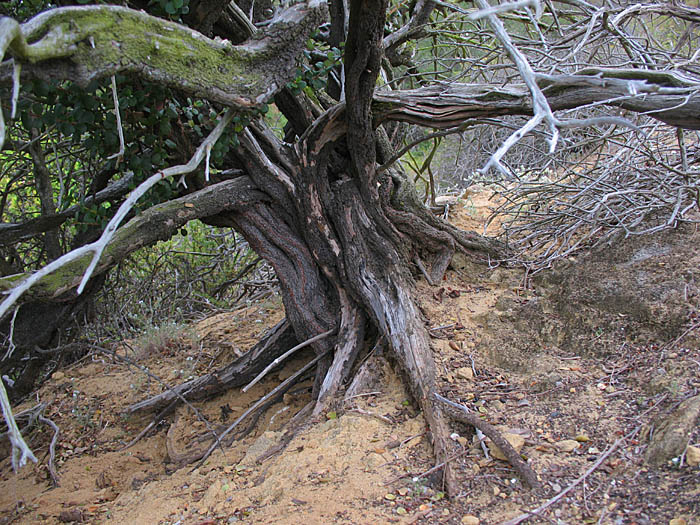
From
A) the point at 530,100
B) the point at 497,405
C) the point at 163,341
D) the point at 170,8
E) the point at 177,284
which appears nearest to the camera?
the point at 170,8

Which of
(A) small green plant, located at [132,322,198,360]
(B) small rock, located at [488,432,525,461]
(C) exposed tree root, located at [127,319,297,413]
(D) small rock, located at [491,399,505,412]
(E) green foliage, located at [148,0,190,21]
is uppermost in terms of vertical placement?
(E) green foliage, located at [148,0,190,21]

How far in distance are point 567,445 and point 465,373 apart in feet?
2.34

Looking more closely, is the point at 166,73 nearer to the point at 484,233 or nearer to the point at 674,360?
the point at 674,360

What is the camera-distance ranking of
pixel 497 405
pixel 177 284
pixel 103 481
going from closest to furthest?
pixel 497 405, pixel 103 481, pixel 177 284

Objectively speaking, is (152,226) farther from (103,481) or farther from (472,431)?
(472,431)

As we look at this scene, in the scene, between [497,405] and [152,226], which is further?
[152,226]

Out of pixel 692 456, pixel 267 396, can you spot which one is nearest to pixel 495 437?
pixel 692 456

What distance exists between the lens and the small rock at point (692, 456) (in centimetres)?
199

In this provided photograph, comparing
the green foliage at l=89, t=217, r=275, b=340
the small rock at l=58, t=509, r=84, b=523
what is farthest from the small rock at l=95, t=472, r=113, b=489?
the green foliage at l=89, t=217, r=275, b=340

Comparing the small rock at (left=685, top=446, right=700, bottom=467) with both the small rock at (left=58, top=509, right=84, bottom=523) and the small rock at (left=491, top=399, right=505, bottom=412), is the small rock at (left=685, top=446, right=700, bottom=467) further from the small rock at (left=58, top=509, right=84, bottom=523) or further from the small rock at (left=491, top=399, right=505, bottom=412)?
the small rock at (left=58, top=509, right=84, bottom=523)

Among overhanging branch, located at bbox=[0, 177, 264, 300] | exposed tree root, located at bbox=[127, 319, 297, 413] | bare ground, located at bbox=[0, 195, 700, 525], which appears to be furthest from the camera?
exposed tree root, located at bbox=[127, 319, 297, 413]

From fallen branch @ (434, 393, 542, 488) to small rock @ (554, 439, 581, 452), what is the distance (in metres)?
0.18

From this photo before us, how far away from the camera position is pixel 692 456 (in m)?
2.00

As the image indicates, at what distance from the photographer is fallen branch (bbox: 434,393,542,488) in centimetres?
220
